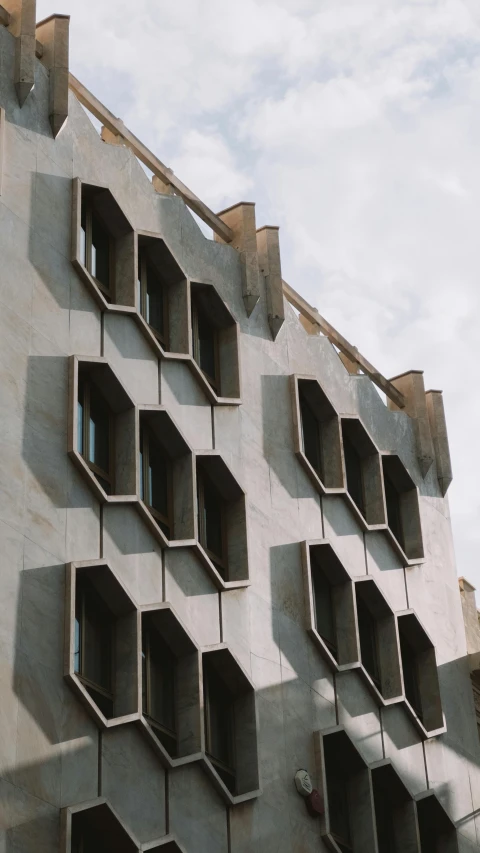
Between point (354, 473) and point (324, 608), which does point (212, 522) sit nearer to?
point (324, 608)

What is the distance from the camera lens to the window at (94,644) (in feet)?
69.3

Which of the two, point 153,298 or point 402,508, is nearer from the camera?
point 153,298

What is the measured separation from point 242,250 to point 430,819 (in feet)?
38.2

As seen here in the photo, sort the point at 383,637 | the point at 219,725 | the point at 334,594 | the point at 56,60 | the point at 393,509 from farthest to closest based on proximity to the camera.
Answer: the point at 393,509 < the point at 383,637 < the point at 334,594 < the point at 56,60 < the point at 219,725

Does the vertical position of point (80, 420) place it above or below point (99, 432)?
above

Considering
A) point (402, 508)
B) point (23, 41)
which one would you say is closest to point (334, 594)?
point (402, 508)

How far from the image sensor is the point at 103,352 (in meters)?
23.6

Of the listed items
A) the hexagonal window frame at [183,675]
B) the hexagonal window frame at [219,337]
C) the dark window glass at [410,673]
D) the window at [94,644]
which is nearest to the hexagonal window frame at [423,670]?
the dark window glass at [410,673]

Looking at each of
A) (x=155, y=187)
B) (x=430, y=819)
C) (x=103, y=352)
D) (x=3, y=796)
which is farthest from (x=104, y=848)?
(x=155, y=187)

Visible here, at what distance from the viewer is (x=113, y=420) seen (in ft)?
78.2

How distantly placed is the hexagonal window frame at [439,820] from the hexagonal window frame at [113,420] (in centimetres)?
969

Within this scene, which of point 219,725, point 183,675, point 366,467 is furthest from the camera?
point 366,467

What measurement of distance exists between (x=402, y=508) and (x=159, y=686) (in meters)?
10.8

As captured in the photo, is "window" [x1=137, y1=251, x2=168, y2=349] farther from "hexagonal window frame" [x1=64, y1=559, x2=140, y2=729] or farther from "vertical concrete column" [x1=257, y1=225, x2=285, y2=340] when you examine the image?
"hexagonal window frame" [x1=64, y1=559, x2=140, y2=729]
